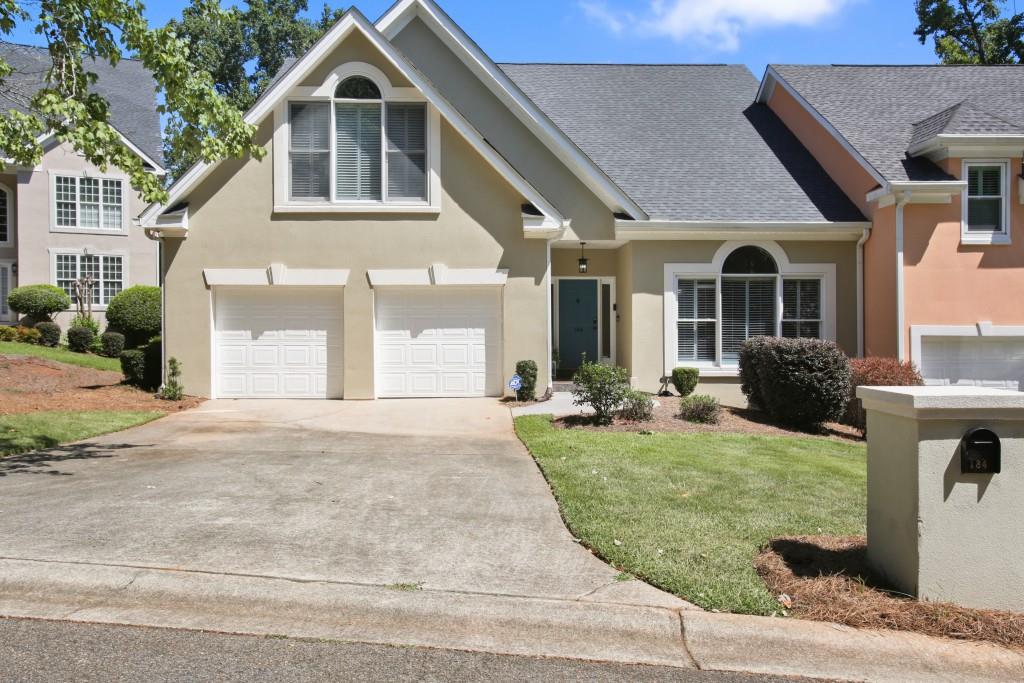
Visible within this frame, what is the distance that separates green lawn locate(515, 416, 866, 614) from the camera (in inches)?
219

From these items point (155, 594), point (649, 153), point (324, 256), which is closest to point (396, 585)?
point (155, 594)

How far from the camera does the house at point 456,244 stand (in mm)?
15203

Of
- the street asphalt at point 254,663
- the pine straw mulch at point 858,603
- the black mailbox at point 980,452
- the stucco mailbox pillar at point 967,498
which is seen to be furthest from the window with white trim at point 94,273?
the black mailbox at point 980,452

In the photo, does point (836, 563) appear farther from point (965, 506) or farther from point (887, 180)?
point (887, 180)

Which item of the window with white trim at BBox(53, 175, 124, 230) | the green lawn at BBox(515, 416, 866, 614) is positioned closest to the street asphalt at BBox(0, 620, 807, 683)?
the green lawn at BBox(515, 416, 866, 614)

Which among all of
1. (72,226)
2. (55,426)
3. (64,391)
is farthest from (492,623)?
(72,226)

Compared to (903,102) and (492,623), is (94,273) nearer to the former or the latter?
(903,102)

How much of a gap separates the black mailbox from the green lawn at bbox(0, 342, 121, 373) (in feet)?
66.5

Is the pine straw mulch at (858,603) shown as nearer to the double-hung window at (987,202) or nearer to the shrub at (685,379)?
the shrub at (685,379)

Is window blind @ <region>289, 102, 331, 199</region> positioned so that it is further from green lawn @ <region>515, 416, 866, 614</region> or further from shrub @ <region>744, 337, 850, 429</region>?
shrub @ <region>744, 337, 850, 429</region>

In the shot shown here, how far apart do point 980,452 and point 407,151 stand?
12281 mm

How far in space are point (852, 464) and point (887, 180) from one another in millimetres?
7783

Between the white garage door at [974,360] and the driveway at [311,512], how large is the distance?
10345 mm

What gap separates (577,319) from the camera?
1888cm
